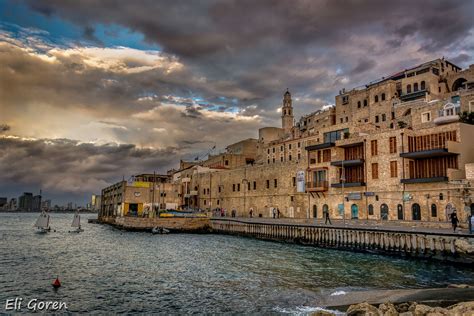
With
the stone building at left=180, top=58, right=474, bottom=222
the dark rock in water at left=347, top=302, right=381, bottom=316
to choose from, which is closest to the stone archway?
the stone building at left=180, top=58, right=474, bottom=222

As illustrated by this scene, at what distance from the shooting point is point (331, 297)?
16109mm

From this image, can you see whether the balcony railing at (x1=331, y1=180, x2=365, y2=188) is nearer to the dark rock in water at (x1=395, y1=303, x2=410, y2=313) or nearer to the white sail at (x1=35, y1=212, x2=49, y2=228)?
the dark rock in water at (x1=395, y1=303, x2=410, y2=313)

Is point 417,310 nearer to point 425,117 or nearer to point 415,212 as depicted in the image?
point 415,212

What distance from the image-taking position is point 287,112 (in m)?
97.5

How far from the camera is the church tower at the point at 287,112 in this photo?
317ft

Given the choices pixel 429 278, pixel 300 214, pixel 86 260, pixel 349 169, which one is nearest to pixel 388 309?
pixel 429 278

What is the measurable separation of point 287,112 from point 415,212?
6247cm

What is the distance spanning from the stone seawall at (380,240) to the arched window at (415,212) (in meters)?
9.30

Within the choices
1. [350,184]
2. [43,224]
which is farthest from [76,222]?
[350,184]

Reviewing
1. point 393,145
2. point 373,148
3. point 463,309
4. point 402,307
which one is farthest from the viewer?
point 373,148

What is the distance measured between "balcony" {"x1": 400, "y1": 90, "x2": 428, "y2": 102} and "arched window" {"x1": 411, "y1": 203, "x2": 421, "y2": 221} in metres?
29.1

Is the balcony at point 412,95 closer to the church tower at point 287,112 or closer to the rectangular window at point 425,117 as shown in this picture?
the rectangular window at point 425,117

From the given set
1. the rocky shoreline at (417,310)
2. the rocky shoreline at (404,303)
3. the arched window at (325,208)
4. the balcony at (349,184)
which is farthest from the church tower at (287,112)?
the rocky shoreline at (417,310)

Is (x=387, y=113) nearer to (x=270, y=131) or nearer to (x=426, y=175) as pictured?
(x=426, y=175)
